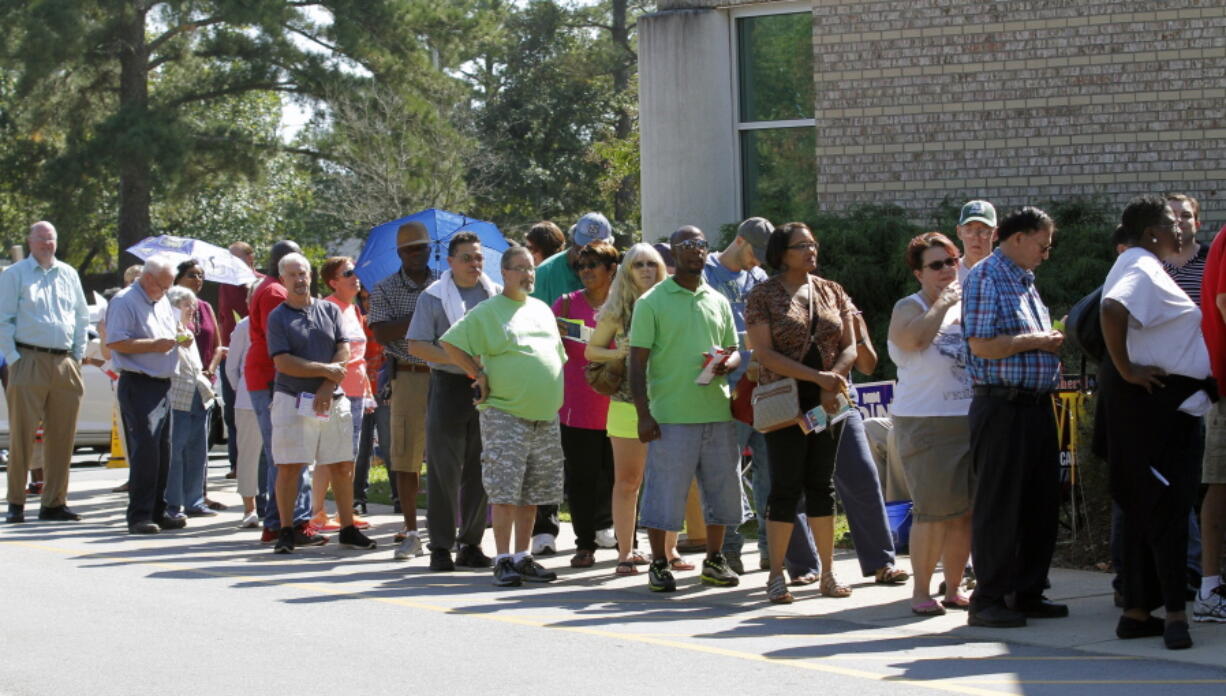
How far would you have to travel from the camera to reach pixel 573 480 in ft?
36.7

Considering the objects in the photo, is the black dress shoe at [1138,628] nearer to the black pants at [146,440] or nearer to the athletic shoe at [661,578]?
the athletic shoe at [661,578]

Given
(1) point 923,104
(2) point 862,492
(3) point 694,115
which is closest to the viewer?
(2) point 862,492

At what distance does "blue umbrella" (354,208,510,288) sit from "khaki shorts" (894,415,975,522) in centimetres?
560

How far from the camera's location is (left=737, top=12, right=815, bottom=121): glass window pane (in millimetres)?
16781

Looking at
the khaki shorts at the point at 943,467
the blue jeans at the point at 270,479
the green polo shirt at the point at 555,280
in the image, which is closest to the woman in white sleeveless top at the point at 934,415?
the khaki shorts at the point at 943,467

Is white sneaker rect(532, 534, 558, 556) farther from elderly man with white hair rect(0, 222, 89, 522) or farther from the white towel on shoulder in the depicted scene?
elderly man with white hair rect(0, 222, 89, 522)

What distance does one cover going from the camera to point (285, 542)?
459 inches

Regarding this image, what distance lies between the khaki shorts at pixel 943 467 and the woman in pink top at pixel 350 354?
4975 millimetres

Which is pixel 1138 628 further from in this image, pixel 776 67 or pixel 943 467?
pixel 776 67

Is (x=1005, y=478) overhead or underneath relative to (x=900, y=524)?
overhead

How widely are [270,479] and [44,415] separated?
2.34 m

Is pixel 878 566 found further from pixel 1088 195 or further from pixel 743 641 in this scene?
pixel 1088 195

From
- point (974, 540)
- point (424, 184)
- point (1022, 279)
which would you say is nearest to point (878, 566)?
point (974, 540)

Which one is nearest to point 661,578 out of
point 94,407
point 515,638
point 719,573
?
point 719,573
